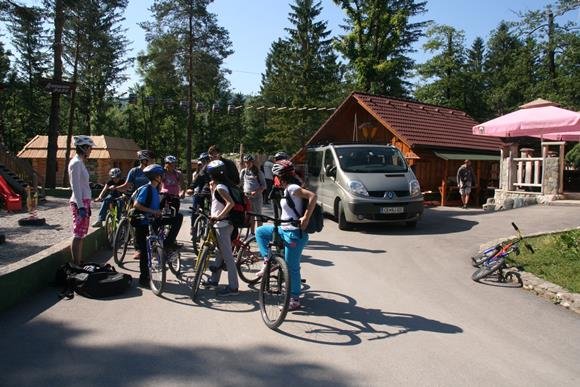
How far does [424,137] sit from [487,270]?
1336 cm

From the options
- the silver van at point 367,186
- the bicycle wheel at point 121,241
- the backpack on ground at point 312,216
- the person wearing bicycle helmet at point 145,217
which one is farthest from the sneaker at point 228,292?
the silver van at point 367,186

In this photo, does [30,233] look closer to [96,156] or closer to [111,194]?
[111,194]

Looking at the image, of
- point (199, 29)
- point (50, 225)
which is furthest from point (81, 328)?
point (199, 29)

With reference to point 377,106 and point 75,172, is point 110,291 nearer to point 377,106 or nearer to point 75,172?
point 75,172

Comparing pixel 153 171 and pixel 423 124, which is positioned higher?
pixel 423 124

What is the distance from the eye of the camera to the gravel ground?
8.48 meters

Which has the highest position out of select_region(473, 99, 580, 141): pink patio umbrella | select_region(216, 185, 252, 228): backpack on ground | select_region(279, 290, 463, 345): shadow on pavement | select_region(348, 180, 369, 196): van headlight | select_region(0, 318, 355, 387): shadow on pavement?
select_region(473, 99, 580, 141): pink patio umbrella

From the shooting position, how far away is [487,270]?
7.00 meters

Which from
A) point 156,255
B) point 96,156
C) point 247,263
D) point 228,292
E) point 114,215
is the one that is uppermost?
point 96,156

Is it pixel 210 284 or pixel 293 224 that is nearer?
pixel 293 224

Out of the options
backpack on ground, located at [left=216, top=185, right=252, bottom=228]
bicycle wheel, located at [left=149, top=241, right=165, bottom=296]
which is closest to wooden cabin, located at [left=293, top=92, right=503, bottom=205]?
backpack on ground, located at [left=216, top=185, right=252, bottom=228]

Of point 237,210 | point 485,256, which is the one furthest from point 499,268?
point 237,210

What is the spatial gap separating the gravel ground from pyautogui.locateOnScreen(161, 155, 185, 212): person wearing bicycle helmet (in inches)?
93.3

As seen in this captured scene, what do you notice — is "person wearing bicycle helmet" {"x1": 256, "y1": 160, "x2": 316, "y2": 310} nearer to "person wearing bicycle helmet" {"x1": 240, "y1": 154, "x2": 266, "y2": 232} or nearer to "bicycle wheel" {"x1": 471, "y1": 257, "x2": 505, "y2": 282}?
"bicycle wheel" {"x1": 471, "y1": 257, "x2": 505, "y2": 282}
